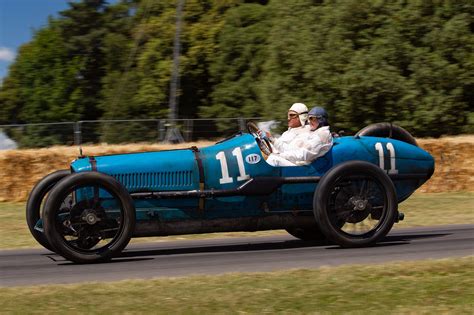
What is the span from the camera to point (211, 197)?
7.72 meters

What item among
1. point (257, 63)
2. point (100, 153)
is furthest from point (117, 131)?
point (257, 63)

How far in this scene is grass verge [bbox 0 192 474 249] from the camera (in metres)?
9.95

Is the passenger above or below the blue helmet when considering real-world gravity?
below

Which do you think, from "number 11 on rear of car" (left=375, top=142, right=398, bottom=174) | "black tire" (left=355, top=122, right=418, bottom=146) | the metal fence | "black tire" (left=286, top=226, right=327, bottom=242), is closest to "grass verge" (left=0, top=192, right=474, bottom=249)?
"black tire" (left=286, top=226, right=327, bottom=242)

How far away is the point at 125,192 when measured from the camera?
7.35 metres

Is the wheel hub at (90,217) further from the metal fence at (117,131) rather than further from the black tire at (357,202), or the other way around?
the metal fence at (117,131)

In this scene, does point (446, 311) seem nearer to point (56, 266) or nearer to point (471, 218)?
point (56, 266)

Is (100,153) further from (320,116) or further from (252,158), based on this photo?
(252,158)

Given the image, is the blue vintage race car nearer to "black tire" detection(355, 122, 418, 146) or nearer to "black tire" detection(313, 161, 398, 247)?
"black tire" detection(313, 161, 398, 247)

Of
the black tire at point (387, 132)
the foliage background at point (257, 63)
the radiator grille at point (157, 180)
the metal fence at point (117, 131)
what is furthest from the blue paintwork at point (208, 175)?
the foliage background at point (257, 63)

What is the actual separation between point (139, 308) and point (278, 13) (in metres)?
19.2

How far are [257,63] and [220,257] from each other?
101 feet

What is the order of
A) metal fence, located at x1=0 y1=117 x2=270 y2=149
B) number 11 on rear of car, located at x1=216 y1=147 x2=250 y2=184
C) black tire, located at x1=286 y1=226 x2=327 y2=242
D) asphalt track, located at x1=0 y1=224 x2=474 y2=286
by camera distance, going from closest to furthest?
asphalt track, located at x1=0 y1=224 x2=474 y2=286
number 11 on rear of car, located at x1=216 y1=147 x2=250 y2=184
black tire, located at x1=286 y1=226 x2=327 y2=242
metal fence, located at x1=0 y1=117 x2=270 y2=149

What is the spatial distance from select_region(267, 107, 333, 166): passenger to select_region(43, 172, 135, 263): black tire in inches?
59.5
